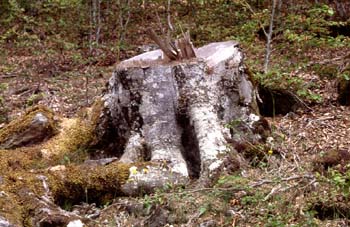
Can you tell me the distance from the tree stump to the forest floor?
0.54 metres

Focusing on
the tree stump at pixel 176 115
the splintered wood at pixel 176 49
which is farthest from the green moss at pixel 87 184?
the splintered wood at pixel 176 49

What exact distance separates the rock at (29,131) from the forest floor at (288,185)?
83.1 inches

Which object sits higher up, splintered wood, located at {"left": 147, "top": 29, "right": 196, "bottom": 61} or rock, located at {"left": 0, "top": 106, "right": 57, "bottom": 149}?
splintered wood, located at {"left": 147, "top": 29, "right": 196, "bottom": 61}

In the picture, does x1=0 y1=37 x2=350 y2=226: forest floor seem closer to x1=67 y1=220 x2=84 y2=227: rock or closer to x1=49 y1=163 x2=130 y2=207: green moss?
x1=67 y1=220 x2=84 y2=227: rock

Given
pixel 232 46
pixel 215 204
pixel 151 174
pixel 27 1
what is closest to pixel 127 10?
pixel 27 1

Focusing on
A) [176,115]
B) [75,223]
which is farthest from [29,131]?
[75,223]

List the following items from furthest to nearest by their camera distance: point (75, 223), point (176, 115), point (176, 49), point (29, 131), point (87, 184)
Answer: point (29, 131) < point (176, 49) < point (176, 115) < point (87, 184) < point (75, 223)

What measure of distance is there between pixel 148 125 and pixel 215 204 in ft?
5.81

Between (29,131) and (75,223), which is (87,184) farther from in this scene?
(29,131)

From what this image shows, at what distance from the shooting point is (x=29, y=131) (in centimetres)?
644

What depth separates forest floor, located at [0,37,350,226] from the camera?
152 inches

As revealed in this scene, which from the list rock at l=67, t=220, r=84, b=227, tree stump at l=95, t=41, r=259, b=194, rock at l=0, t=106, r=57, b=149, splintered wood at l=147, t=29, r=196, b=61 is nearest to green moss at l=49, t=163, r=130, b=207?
tree stump at l=95, t=41, r=259, b=194

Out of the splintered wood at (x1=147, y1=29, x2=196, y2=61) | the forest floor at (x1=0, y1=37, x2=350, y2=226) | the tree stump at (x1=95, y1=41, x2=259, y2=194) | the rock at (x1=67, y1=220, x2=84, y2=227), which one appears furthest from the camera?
the splintered wood at (x1=147, y1=29, x2=196, y2=61)

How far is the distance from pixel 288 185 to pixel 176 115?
2.13 metres
